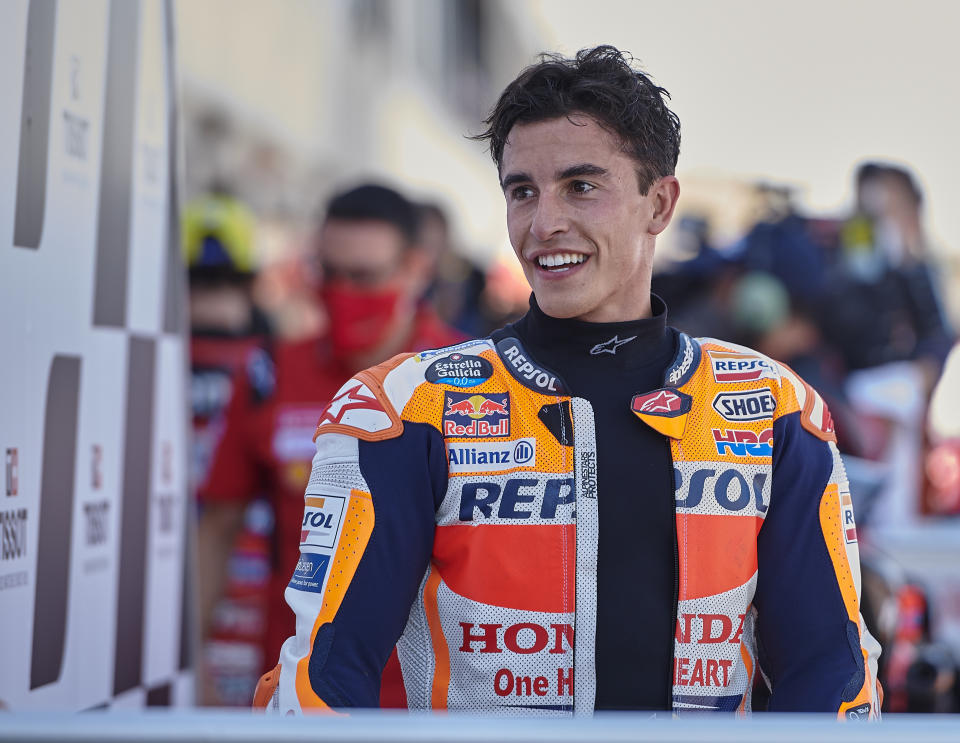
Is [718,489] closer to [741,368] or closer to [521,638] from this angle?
[741,368]

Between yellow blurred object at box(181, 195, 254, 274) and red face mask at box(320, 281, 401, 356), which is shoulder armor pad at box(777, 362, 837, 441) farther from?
yellow blurred object at box(181, 195, 254, 274)

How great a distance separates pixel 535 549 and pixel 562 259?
49 centimetres

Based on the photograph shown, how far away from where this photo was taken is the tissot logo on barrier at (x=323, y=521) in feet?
6.47

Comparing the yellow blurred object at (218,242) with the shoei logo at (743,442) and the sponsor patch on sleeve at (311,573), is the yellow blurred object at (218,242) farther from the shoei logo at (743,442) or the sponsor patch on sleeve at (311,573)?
the shoei logo at (743,442)

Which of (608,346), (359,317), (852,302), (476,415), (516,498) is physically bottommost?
(516,498)

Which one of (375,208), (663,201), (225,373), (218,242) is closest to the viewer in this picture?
(663,201)

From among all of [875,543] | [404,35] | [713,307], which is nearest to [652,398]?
[875,543]

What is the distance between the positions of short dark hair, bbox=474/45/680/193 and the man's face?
0.07ft

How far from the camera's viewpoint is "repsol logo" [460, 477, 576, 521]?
6.48 feet

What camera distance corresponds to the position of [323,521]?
199 centimetres

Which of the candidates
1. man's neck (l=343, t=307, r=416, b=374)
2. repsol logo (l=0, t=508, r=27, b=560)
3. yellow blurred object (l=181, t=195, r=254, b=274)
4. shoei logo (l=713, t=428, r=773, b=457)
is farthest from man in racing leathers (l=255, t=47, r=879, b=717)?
yellow blurred object (l=181, t=195, r=254, b=274)

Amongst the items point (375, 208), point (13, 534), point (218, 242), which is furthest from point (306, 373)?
point (218, 242)

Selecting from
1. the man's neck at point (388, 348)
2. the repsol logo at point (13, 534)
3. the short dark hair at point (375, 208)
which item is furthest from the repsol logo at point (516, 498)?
the short dark hair at point (375, 208)

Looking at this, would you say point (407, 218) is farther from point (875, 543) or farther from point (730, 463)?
point (730, 463)
